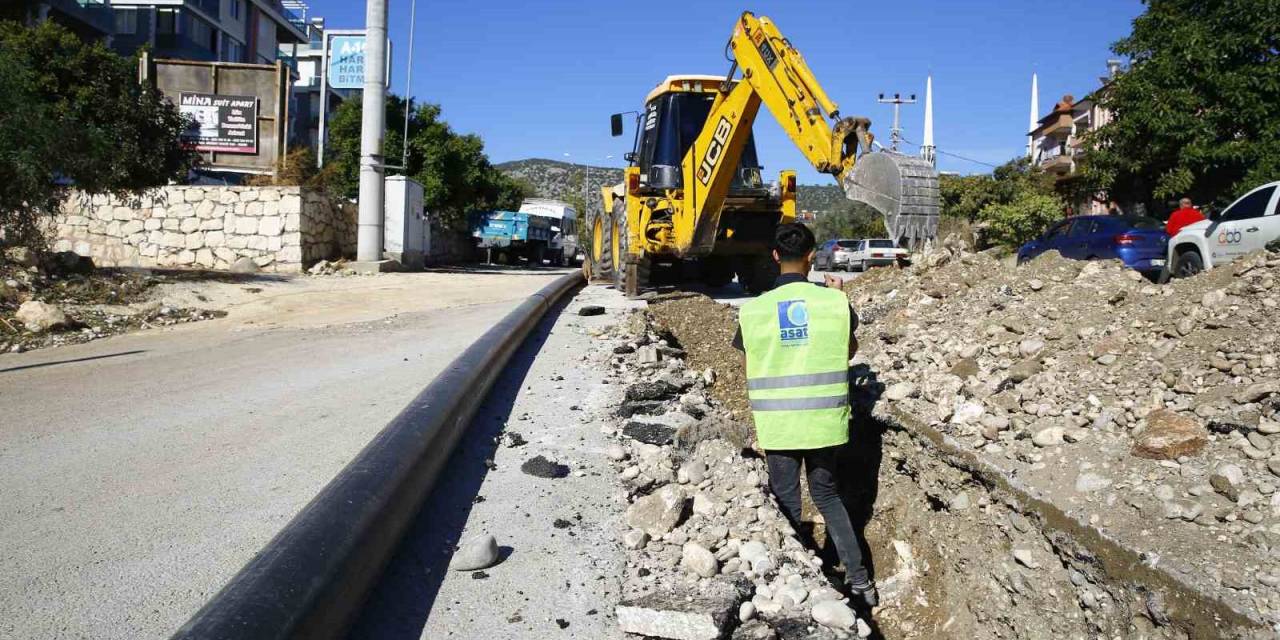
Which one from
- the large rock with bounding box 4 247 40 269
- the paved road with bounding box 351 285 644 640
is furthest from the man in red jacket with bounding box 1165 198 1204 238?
the large rock with bounding box 4 247 40 269

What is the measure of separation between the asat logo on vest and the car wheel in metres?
8.50

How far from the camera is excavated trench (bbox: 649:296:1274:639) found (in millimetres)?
3328

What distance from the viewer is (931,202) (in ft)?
25.6

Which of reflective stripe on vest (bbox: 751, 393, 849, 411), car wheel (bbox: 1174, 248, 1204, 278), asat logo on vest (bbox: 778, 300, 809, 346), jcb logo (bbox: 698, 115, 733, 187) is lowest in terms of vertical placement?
reflective stripe on vest (bbox: 751, 393, 849, 411)

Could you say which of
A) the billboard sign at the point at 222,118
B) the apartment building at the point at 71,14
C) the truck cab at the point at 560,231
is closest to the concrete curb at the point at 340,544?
the billboard sign at the point at 222,118

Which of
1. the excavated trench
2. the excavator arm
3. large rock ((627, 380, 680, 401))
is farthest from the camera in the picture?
the excavator arm

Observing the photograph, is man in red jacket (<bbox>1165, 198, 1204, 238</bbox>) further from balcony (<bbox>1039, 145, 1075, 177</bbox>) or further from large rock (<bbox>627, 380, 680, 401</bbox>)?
balcony (<bbox>1039, 145, 1075, 177</bbox>)

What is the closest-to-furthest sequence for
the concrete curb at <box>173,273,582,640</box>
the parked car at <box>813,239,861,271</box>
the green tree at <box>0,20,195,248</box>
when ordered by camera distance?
1. the concrete curb at <box>173,273,582,640</box>
2. the green tree at <box>0,20,195,248</box>
3. the parked car at <box>813,239,861,271</box>

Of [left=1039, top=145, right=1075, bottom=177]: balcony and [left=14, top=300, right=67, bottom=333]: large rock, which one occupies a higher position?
[left=1039, top=145, right=1075, bottom=177]: balcony

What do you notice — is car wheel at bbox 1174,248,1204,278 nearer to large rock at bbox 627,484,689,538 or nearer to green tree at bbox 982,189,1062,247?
large rock at bbox 627,484,689,538

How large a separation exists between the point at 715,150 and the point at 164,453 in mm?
7748

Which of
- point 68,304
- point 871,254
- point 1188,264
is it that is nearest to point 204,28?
point 871,254

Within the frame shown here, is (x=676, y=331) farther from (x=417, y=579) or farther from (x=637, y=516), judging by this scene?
(x=417, y=579)

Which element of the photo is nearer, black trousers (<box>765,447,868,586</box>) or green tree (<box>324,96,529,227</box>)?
black trousers (<box>765,447,868,586</box>)
